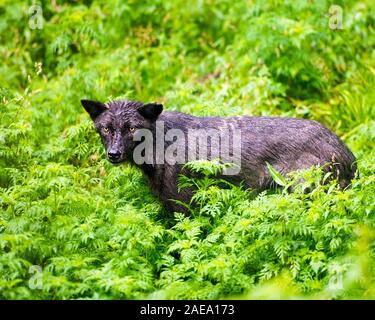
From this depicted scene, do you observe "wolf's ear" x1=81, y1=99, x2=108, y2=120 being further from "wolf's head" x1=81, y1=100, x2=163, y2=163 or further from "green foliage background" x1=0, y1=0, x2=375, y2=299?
"green foliage background" x1=0, y1=0, x2=375, y2=299

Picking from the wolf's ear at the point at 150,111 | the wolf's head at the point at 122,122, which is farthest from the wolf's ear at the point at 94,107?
the wolf's ear at the point at 150,111

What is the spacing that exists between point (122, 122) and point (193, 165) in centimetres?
100

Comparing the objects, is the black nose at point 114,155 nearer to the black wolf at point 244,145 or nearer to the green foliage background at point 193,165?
the black wolf at point 244,145

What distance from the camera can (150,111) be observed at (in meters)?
7.80

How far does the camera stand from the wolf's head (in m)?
7.72

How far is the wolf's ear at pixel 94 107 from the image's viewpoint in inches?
309

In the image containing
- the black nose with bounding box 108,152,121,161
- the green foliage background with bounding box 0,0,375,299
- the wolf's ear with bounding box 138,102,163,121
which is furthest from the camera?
the wolf's ear with bounding box 138,102,163,121

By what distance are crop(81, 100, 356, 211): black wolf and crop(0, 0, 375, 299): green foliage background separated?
0.84 ft

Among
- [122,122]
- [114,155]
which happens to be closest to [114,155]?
[114,155]

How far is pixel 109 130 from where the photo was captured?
25.7 ft

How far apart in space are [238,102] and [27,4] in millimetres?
4473

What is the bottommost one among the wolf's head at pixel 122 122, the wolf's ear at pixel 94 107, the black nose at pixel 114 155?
the black nose at pixel 114 155

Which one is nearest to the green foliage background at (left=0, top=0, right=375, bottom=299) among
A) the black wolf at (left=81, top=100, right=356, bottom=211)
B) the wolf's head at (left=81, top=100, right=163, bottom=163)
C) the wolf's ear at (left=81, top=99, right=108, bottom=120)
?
the black wolf at (left=81, top=100, right=356, bottom=211)
